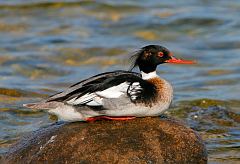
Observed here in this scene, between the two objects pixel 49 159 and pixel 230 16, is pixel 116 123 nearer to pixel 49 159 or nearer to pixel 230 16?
pixel 49 159

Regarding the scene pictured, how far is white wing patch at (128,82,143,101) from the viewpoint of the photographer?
7.34 metres

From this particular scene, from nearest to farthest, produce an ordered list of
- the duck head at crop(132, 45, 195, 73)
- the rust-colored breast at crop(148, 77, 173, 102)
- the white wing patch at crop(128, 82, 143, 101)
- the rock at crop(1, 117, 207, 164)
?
the rock at crop(1, 117, 207, 164) < the white wing patch at crop(128, 82, 143, 101) < the rust-colored breast at crop(148, 77, 173, 102) < the duck head at crop(132, 45, 195, 73)

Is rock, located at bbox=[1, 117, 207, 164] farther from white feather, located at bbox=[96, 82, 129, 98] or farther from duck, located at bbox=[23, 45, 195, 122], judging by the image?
white feather, located at bbox=[96, 82, 129, 98]

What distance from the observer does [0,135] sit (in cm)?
995

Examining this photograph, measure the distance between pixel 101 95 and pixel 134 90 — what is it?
0.38 m

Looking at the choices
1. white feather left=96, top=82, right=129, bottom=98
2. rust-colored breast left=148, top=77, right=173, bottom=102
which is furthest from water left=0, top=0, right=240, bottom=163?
white feather left=96, top=82, right=129, bottom=98

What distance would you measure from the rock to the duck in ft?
0.43

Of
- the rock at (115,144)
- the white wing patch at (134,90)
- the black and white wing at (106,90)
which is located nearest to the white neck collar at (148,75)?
the black and white wing at (106,90)

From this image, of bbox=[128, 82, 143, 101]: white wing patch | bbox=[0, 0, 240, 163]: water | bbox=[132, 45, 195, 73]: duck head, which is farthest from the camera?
bbox=[0, 0, 240, 163]: water

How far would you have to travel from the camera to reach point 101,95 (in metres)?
7.38

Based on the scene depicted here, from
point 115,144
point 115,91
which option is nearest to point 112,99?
point 115,91

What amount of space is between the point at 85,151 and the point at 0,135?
10.3ft

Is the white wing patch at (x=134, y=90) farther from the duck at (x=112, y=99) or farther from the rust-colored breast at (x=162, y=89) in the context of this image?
the rust-colored breast at (x=162, y=89)

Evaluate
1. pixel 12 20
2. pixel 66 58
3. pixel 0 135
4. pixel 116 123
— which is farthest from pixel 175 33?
pixel 116 123
